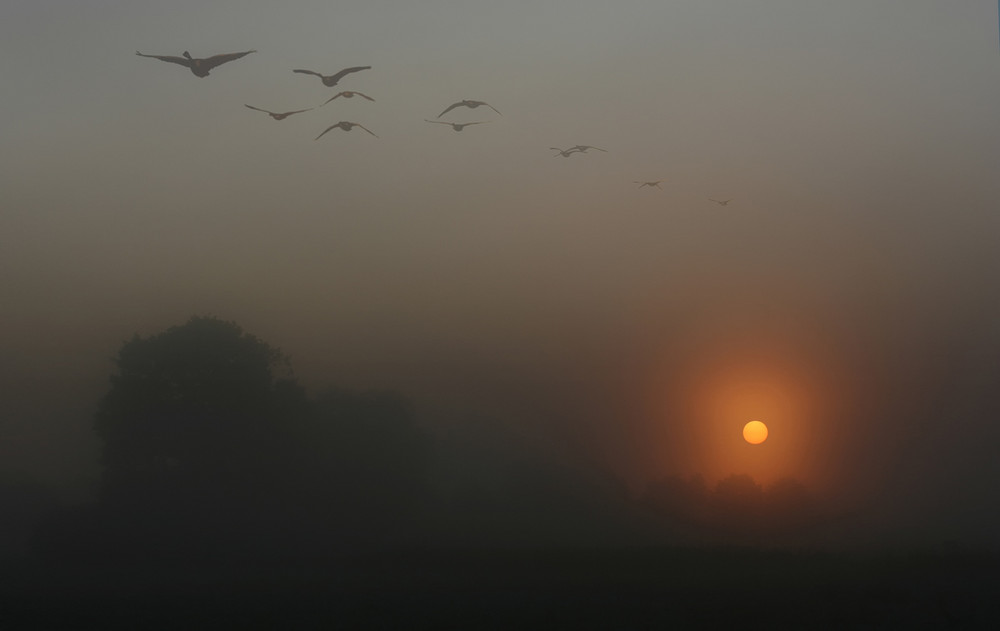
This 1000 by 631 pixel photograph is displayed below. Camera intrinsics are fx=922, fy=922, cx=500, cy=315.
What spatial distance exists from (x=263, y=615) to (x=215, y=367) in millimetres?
2866

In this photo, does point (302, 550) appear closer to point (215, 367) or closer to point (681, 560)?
point (215, 367)

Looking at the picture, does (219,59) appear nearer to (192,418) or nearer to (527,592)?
(192,418)

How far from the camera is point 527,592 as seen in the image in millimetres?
10516

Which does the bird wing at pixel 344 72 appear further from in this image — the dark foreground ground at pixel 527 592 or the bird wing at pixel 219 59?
the dark foreground ground at pixel 527 592

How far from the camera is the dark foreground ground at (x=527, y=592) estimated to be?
1013 cm

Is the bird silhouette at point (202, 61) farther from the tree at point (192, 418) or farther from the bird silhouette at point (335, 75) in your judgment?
the tree at point (192, 418)

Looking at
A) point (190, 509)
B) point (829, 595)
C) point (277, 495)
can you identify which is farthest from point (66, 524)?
point (829, 595)

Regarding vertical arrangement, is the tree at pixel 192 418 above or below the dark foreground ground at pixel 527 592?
above

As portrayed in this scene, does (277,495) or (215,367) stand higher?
(215,367)

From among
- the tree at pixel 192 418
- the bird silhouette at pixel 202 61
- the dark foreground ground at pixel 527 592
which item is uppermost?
the bird silhouette at pixel 202 61

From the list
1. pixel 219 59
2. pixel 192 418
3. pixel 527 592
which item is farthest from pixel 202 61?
pixel 527 592

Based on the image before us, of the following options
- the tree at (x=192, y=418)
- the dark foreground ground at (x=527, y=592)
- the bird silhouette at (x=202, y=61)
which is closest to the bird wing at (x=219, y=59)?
the bird silhouette at (x=202, y=61)

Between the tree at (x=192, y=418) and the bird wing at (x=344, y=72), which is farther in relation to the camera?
the tree at (x=192, y=418)

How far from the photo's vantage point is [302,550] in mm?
10516
